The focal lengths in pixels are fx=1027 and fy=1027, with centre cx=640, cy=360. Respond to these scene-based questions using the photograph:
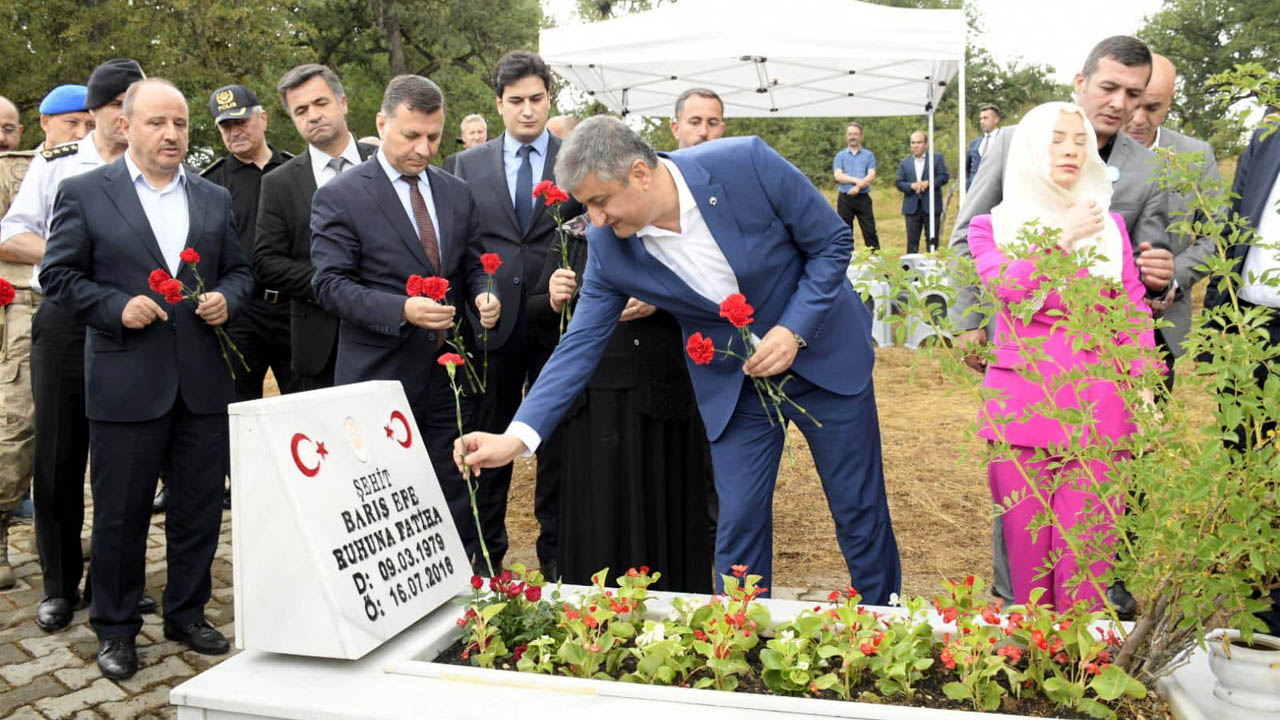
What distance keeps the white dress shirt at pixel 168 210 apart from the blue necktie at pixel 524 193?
4.63ft

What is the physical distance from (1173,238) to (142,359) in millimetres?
3973

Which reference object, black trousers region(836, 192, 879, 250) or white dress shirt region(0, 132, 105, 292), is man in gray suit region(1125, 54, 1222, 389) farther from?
black trousers region(836, 192, 879, 250)

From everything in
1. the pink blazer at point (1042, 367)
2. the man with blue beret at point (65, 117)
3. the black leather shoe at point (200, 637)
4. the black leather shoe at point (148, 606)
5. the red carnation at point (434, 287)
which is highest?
the man with blue beret at point (65, 117)

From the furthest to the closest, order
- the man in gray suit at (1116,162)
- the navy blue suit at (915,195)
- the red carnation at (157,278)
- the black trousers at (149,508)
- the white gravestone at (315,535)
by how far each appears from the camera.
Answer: the navy blue suit at (915,195), the black trousers at (149,508), the man in gray suit at (1116,162), the red carnation at (157,278), the white gravestone at (315,535)

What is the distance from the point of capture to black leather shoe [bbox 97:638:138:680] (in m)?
3.73

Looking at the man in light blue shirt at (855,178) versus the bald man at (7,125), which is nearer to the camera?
the bald man at (7,125)

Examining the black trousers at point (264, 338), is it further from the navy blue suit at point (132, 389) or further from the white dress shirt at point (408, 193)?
the white dress shirt at point (408, 193)

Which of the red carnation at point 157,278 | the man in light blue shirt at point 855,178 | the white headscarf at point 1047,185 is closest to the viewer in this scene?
the white headscarf at point 1047,185

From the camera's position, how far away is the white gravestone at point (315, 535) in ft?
7.62

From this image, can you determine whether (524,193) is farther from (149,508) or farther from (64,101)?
(64,101)

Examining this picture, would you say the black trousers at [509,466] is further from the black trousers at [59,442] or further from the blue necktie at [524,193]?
the black trousers at [59,442]

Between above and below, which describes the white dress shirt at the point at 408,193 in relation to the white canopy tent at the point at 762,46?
below

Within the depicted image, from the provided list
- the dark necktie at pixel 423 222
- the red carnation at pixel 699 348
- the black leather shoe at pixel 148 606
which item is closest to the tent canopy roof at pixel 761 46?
the dark necktie at pixel 423 222

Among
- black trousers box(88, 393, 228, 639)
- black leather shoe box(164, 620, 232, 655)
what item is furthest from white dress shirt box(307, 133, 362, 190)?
black leather shoe box(164, 620, 232, 655)
